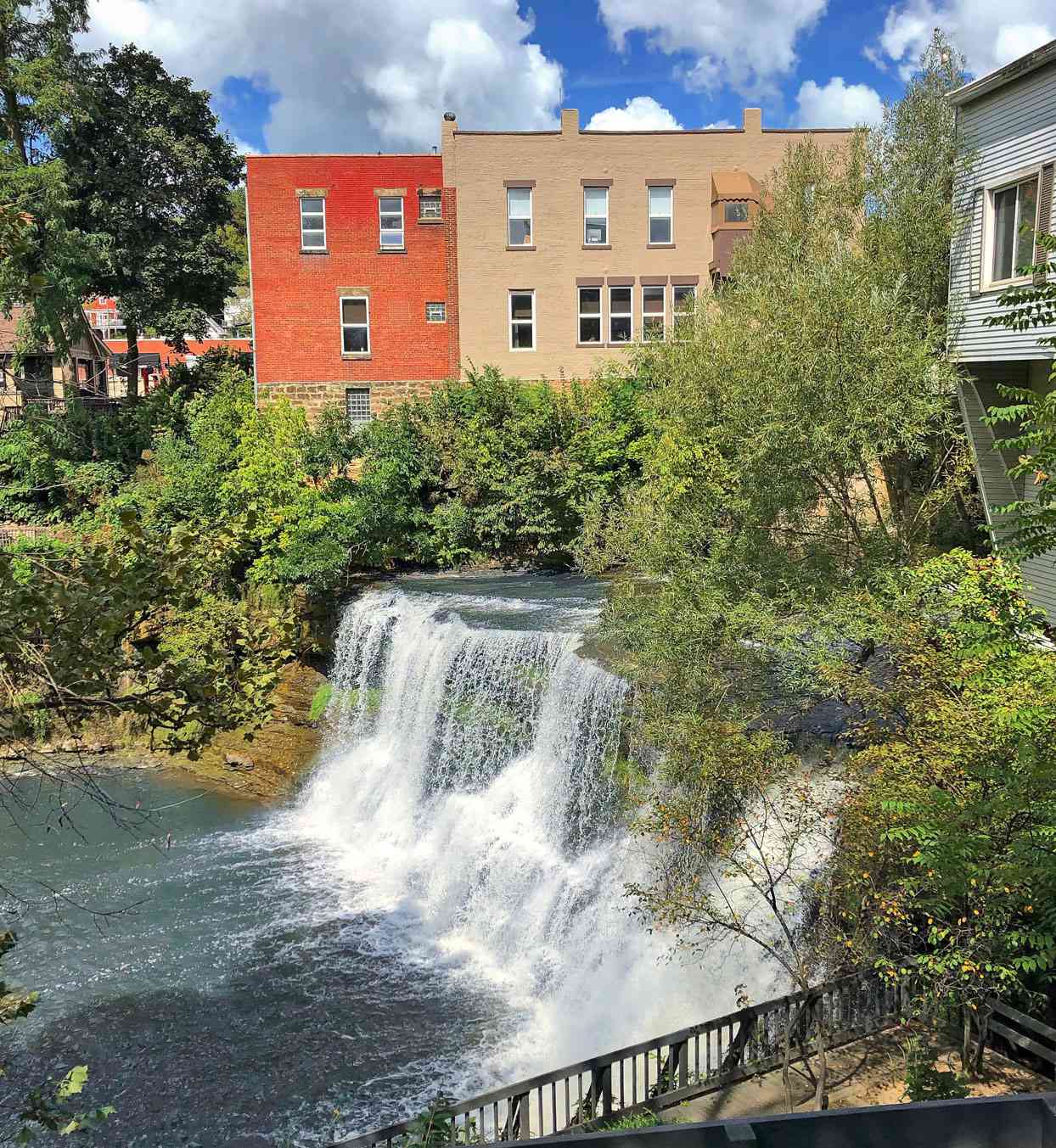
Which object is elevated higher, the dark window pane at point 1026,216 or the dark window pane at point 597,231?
the dark window pane at point 597,231

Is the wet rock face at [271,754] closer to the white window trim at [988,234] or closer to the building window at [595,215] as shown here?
the white window trim at [988,234]

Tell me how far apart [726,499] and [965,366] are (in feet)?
→ 15.7

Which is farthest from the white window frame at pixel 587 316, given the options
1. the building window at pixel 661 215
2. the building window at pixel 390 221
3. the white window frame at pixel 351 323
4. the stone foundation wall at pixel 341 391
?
the white window frame at pixel 351 323

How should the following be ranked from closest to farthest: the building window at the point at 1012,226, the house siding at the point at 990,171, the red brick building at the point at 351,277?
the house siding at the point at 990,171 < the building window at the point at 1012,226 < the red brick building at the point at 351,277

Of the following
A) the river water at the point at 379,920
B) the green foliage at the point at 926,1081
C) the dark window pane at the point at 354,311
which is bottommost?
the river water at the point at 379,920

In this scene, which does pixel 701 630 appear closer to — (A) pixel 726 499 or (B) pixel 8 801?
(A) pixel 726 499

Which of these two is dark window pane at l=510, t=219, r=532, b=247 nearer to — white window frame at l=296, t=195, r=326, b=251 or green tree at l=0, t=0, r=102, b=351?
white window frame at l=296, t=195, r=326, b=251

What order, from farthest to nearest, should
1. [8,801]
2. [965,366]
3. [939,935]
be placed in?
[8,801] → [965,366] → [939,935]

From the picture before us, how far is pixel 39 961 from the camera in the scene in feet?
46.9

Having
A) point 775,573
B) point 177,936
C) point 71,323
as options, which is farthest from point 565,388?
point 177,936

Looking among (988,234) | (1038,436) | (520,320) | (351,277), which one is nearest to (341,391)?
(351,277)

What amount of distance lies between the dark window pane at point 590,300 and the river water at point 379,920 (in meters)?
13.6

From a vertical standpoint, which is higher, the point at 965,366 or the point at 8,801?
the point at 965,366

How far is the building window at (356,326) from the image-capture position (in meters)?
32.2
